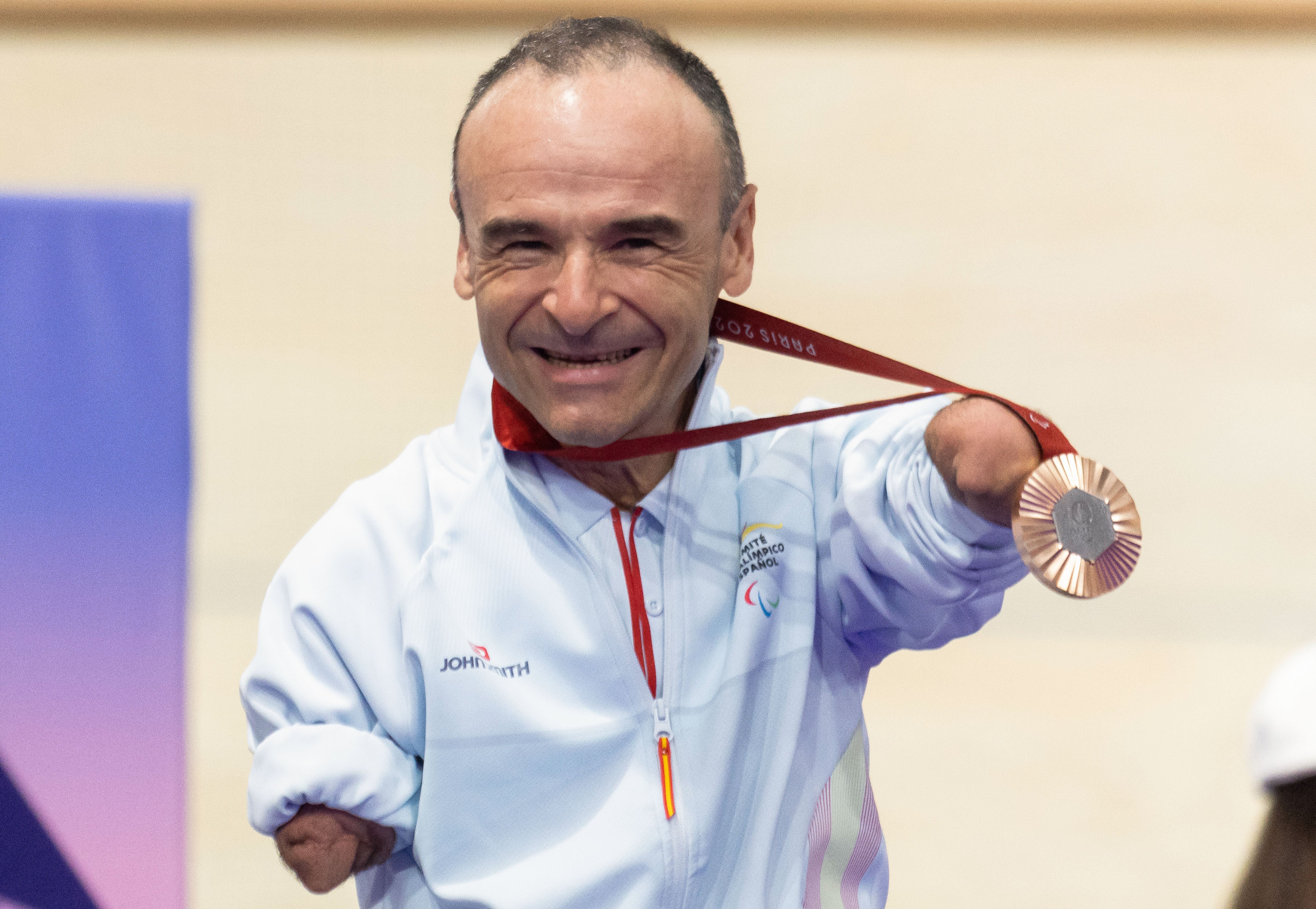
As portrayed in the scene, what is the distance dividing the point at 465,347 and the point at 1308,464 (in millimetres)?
1200

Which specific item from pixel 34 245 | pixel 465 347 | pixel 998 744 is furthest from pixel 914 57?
pixel 34 245

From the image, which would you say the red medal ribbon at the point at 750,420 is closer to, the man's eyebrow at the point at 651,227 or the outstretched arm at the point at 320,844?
the man's eyebrow at the point at 651,227

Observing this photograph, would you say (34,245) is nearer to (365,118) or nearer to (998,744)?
(365,118)

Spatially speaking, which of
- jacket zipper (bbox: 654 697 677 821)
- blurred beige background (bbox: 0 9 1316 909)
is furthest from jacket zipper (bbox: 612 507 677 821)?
blurred beige background (bbox: 0 9 1316 909)

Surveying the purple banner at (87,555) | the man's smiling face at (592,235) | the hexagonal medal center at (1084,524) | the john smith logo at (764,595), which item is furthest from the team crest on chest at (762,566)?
the purple banner at (87,555)

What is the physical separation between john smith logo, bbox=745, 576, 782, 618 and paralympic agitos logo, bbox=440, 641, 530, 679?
0.15 meters

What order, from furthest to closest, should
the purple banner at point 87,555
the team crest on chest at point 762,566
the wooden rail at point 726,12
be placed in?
the wooden rail at point 726,12 → the purple banner at point 87,555 → the team crest on chest at point 762,566

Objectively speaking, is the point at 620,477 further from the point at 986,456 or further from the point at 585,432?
the point at 986,456

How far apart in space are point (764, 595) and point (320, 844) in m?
0.32

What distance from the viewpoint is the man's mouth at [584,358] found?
0.75 meters

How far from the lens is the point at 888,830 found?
1680 millimetres

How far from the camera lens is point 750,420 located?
804 millimetres

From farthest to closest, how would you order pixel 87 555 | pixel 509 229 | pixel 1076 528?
pixel 87 555 → pixel 509 229 → pixel 1076 528

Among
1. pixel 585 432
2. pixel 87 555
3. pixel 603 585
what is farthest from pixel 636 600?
pixel 87 555
